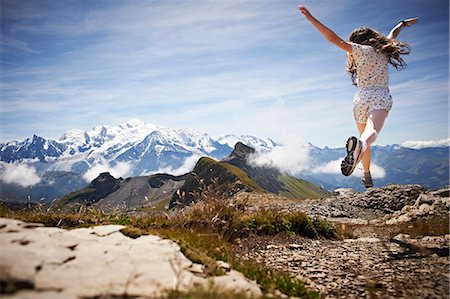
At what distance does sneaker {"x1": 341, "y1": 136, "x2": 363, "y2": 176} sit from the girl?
8 cm

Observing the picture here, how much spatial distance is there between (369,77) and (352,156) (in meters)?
2.30

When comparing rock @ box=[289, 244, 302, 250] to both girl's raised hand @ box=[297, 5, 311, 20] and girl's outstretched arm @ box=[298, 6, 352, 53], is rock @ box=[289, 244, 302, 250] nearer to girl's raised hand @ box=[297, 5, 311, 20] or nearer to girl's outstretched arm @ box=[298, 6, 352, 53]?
girl's outstretched arm @ box=[298, 6, 352, 53]

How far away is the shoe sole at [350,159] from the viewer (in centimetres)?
682

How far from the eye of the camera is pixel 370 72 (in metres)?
7.83

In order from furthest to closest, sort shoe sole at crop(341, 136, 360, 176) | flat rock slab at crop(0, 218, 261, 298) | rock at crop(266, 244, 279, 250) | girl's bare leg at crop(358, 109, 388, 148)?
rock at crop(266, 244, 279, 250), girl's bare leg at crop(358, 109, 388, 148), shoe sole at crop(341, 136, 360, 176), flat rock slab at crop(0, 218, 261, 298)

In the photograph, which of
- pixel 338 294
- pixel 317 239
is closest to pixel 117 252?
pixel 338 294

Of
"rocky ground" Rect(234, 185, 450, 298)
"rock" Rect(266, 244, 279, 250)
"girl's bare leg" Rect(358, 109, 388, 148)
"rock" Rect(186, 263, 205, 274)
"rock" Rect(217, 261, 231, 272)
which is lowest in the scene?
"rock" Rect(266, 244, 279, 250)

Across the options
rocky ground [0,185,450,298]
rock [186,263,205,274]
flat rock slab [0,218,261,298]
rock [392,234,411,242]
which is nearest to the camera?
flat rock slab [0,218,261,298]

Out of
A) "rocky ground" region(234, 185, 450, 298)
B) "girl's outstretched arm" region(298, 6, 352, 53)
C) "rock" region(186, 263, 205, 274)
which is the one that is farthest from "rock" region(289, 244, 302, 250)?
"girl's outstretched arm" region(298, 6, 352, 53)

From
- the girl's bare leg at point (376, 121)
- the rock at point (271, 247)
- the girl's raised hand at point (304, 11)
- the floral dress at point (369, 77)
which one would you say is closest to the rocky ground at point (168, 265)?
the rock at point (271, 247)

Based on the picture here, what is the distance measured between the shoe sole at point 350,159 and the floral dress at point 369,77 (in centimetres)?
109

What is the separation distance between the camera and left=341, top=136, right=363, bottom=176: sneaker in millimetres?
6824

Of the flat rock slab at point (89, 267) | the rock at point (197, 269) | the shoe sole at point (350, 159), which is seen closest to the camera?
the flat rock slab at point (89, 267)

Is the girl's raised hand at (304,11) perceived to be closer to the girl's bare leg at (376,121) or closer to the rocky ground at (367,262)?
the girl's bare leg at (376,121)
